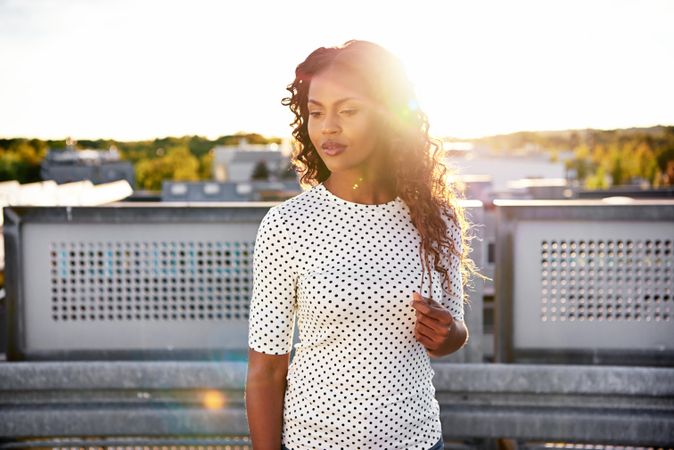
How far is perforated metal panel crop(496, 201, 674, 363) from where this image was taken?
390 centimetres

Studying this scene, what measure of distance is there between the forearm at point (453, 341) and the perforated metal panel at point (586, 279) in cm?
192

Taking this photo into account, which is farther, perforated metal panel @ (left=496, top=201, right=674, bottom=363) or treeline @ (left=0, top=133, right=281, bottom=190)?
treeline @ (left=0, top=133, right=281, bottom=190)

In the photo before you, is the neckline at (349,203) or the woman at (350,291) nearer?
the woman at (350,291)

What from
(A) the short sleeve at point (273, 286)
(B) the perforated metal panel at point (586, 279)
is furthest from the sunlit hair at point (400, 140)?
(B) the perforated metal panel at point (586, 279)

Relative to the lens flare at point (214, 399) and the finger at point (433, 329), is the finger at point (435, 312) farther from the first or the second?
the lens flare at point (214, 399)

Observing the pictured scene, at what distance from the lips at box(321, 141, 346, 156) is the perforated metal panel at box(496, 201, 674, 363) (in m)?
2.16

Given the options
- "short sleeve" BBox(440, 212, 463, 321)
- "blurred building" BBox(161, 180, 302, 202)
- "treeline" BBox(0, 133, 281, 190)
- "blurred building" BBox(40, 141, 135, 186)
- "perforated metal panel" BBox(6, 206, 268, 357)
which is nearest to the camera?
"short sleeve" BBox(440, 212, 463, 321)

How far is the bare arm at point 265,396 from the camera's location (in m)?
1.98

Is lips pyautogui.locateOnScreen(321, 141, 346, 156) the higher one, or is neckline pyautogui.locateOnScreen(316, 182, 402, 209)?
lips pyautogui.locateOnScreen(321, 141, 346, 156)

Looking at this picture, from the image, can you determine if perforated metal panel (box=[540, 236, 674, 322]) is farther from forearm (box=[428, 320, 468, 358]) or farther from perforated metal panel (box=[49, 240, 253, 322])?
forearm (box=[428, 320, 468, 358])

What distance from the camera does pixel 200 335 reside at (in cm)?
412

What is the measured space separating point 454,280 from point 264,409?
0.71 meters

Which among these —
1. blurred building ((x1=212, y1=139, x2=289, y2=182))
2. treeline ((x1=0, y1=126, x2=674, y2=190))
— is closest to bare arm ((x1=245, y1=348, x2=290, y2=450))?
treeline ((x1=0, y1=126, x2=674, y2=190))

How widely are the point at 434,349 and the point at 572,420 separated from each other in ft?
7.00
